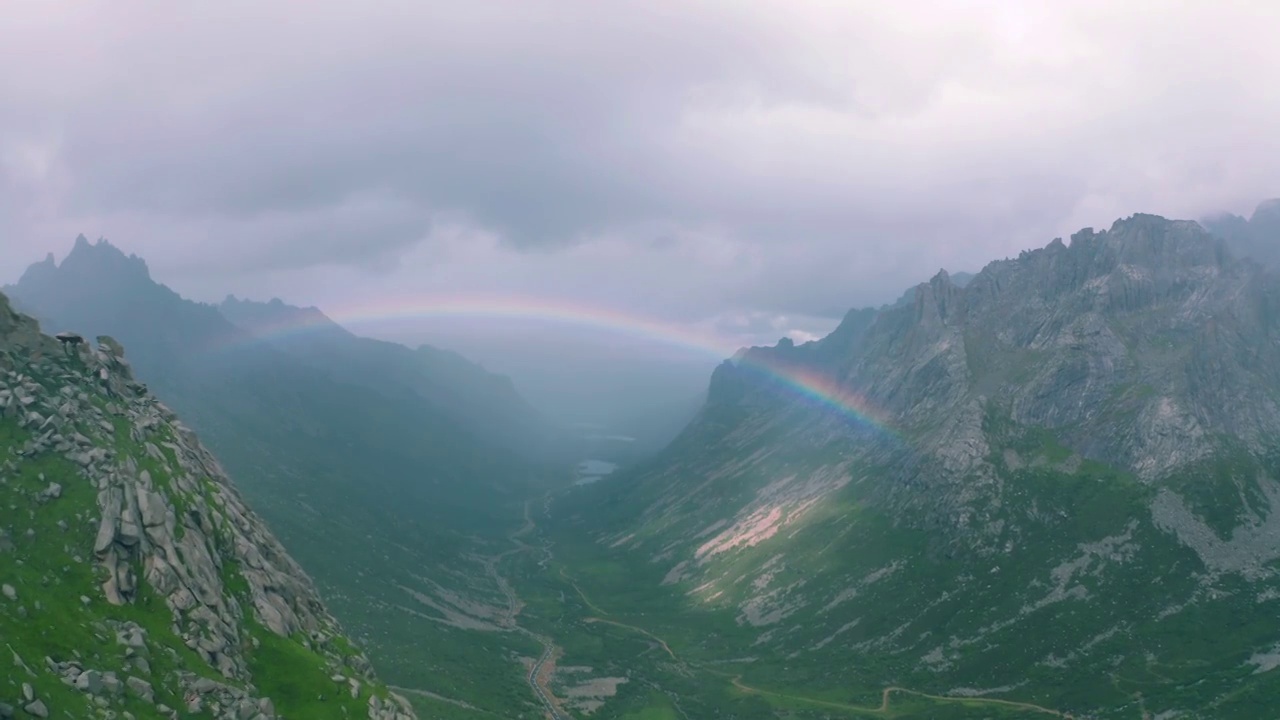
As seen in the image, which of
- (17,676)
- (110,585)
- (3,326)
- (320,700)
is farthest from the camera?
(3,326)

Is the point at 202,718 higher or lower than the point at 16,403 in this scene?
lower

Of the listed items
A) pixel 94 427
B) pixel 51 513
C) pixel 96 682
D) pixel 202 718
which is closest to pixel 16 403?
pixel 94 427

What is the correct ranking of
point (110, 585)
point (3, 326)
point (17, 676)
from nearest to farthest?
point (17, 676), point (110, 585), point (3, 326)

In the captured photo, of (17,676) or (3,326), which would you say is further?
(3,326)

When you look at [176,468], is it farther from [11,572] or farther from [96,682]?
[96,682]

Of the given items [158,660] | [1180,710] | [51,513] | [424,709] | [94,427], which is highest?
[94,427]

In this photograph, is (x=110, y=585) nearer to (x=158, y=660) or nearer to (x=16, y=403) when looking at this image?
(x=158, y=660)

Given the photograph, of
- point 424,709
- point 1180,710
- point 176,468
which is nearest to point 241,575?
point 176,468
